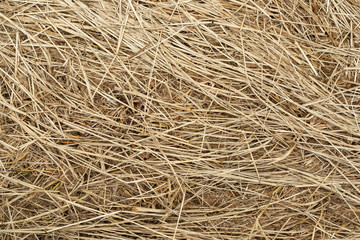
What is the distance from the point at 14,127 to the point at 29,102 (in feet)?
0.43

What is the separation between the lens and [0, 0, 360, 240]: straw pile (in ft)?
4.56

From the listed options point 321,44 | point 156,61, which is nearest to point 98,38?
point 156,61

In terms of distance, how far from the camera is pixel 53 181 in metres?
1.41

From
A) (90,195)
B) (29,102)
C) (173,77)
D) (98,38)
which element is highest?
(98,38)

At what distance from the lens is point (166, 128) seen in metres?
1.43

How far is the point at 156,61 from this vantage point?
1.42 metres

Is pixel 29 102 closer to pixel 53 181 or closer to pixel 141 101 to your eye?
pixel 53 181

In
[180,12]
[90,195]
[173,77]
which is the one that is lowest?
[90,195]

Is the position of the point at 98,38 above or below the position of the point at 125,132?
above

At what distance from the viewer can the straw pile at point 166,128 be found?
1391 millimetres

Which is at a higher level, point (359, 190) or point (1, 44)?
point (1, 44)

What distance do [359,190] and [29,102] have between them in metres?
1.49

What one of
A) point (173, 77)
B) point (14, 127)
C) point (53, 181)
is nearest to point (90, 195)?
point (53, 181)

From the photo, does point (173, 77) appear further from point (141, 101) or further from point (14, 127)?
point (14, 127)
